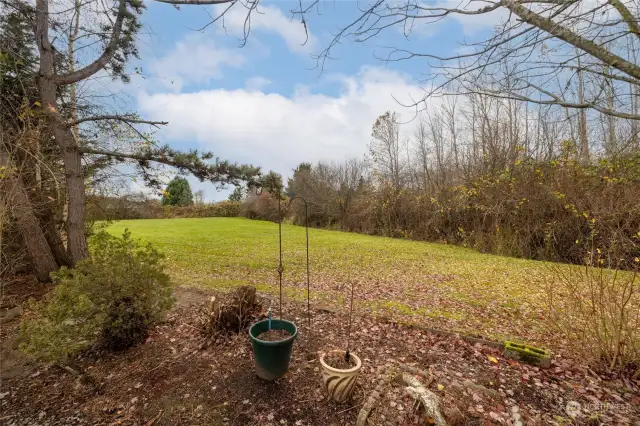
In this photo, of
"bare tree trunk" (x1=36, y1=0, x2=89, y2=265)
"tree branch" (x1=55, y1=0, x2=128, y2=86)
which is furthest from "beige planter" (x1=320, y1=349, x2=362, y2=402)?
"tree branch" (x1=55, y1=0, x2=128, y2=86)

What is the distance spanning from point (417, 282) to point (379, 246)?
5.21m

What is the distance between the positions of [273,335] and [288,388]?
441 mm

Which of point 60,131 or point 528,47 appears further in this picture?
point 60,131

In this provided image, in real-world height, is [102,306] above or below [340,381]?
above

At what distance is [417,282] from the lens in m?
6.16

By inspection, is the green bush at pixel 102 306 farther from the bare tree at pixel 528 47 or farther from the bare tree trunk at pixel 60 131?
the bare tree at pixel 528 47

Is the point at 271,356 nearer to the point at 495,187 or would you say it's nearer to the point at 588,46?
the point at 588,46

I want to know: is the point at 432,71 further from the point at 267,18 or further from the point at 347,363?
the point at 347,363

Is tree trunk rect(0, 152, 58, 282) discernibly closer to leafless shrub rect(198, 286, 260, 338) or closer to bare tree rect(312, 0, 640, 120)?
leafless shrub rect(198, 286, 260, 338)

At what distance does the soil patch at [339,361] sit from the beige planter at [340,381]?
2.9 inches

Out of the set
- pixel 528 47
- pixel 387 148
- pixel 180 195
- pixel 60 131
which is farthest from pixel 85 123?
pixel 180 195

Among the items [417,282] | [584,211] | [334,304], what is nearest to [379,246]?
[417,282]

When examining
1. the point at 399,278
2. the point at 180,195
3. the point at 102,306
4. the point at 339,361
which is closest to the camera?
the point at 339,361

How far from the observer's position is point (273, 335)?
263cm
